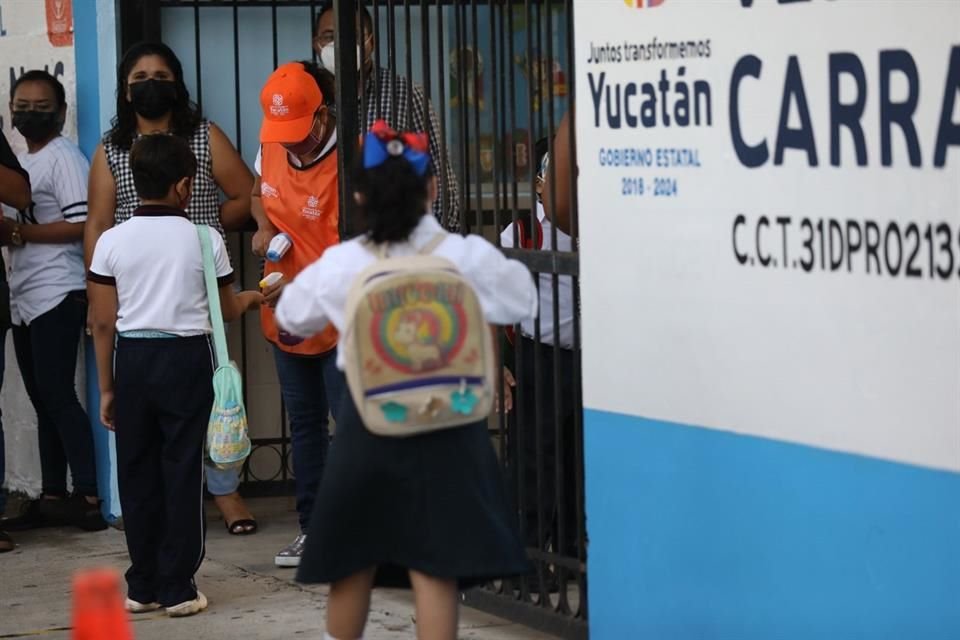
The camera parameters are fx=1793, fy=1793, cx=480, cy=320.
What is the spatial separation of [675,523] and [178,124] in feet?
11.3

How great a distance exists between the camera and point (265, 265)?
700cm

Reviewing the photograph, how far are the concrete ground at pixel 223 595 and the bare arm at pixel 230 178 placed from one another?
1367 mm

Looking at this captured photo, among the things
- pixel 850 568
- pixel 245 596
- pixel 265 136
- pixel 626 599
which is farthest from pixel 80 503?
pixel 850 568

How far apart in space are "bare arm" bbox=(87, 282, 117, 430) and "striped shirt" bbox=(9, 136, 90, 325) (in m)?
1.73

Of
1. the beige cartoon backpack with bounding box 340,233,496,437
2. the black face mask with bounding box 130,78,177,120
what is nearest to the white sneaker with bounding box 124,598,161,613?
the black face mask with bounding box 130,78,177,120

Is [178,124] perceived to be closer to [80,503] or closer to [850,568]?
[80,503]

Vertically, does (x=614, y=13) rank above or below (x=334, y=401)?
above

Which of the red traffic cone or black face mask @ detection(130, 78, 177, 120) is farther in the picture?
black face mask @ detection(130, 78, 177, 120)

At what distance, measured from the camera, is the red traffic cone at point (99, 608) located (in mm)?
3668

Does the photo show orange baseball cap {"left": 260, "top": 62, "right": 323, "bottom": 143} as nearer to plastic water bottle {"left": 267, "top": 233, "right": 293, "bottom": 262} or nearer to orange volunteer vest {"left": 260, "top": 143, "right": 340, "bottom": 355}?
orange volunteer vest {"left": 260, "top": 143, "right": 340, "bottom": 355}

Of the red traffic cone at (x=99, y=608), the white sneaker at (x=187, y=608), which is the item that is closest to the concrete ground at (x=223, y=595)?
the white sneaker at (x=187, y=608)

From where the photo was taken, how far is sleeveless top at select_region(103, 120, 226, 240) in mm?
7465

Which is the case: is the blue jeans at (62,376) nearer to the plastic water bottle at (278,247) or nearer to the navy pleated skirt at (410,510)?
the plastic water bottle at (278,247)

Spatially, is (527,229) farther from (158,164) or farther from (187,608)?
(187,608)
